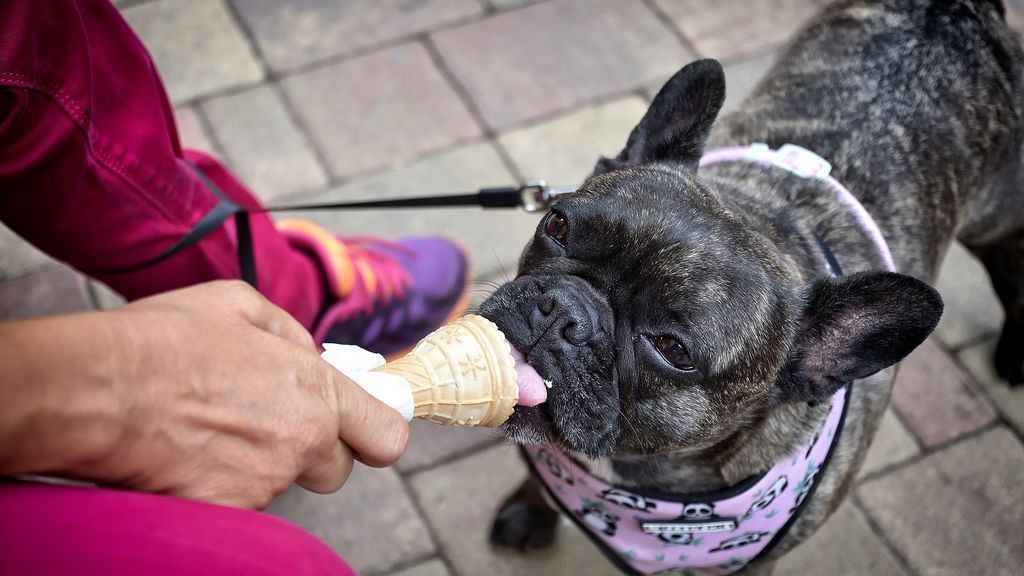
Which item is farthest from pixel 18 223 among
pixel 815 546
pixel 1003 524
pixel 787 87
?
pixel 1003 524

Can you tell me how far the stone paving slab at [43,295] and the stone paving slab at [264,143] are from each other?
89cm

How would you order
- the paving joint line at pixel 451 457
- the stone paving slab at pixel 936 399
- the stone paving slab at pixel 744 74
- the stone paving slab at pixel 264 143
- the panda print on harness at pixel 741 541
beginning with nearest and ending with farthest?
the panda print on harness at pixel 741 541, the paving joint line at pixel 451 457, the stone paving slab at pixel 936 399, the stone paving slab at pixel 264 143, the stone paving slab at pixel 744 74

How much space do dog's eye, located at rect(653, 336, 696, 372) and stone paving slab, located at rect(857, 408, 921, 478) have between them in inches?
70.3

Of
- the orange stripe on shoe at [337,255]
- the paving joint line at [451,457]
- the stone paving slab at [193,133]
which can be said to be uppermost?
the orange stripe on shoe at [337,255]

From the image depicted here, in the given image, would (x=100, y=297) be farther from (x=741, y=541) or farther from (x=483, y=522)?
(x=741, y=541)

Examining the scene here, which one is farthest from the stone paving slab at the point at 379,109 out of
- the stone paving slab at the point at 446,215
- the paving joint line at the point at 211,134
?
the paving joint line at the point at 211,134

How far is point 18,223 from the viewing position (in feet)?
7.83

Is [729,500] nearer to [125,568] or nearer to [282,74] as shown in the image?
[125,568]

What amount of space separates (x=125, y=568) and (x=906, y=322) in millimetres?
1771

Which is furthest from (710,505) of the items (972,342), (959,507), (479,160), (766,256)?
(479,160)

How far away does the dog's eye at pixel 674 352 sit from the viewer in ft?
7.01

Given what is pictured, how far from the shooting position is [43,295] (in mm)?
3848

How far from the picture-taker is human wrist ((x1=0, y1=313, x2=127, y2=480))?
3.49ft

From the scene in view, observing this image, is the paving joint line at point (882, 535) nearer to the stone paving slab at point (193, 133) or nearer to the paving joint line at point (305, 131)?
the paving joint line at point (305, 131)
